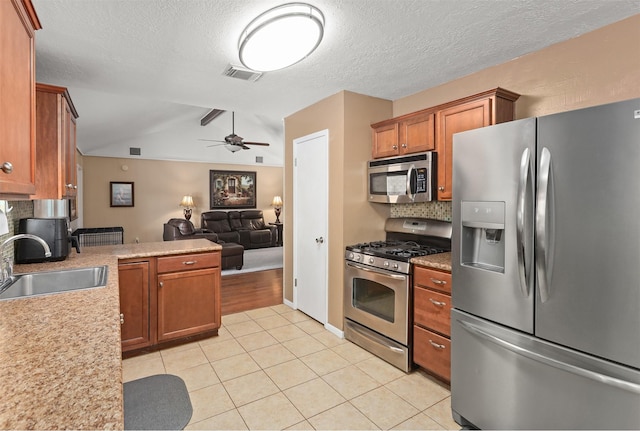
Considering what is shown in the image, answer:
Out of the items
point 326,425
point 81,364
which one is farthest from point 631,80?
point 81,364

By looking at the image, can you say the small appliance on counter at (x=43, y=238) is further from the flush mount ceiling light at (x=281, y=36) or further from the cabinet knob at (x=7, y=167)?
the flush mount ceiling light at (x=281, y=36)

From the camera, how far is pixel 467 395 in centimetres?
196

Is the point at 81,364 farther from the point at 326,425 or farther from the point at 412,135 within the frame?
the point at 412,135

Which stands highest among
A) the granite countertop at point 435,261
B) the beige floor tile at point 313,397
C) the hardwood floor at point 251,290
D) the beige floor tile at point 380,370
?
the granite countertop at point 435,261

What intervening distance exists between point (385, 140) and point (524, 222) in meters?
1.72

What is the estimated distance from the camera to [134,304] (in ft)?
9.22

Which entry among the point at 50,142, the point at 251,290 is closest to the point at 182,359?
the point at 50,142

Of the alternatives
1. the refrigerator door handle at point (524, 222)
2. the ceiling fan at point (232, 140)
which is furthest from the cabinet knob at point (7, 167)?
the ceiling fan at point (232, 140)

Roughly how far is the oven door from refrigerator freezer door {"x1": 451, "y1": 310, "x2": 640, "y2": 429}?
1.78ft

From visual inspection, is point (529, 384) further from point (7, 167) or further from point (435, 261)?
point (7, 167)

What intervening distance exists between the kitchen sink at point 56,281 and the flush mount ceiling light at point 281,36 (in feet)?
5.39

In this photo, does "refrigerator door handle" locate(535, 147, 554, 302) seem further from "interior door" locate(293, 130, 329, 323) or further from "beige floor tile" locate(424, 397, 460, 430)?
"interior door" locate(293, 130, 329, 323)

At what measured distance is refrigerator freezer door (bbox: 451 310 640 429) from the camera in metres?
1.40

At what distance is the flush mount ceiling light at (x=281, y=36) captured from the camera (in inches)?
68.9
